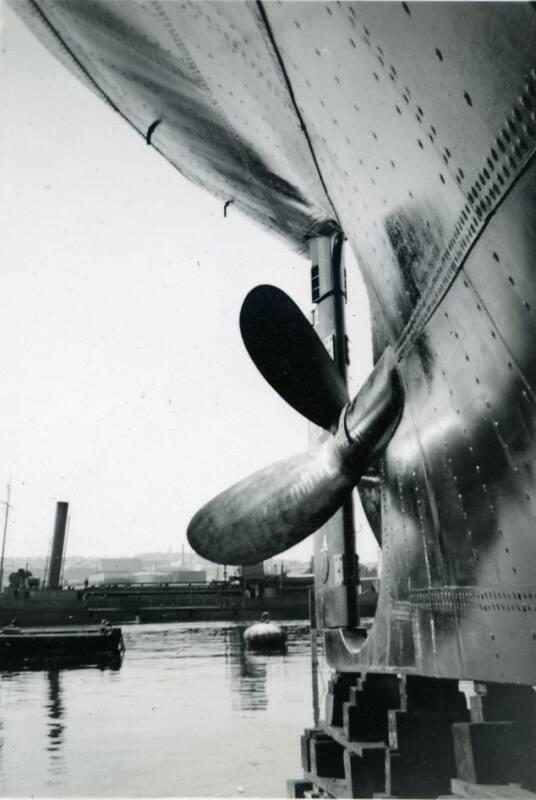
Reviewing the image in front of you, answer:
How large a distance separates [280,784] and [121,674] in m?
12.3

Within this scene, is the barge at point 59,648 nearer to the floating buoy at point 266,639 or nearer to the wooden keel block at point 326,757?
the floating buoy at point 266,639

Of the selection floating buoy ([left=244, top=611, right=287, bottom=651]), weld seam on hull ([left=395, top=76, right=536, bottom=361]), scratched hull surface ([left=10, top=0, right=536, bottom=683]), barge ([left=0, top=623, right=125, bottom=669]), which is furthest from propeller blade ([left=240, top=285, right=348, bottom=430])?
floating buoy ([left=244, top=611, right=287, bottom=651])

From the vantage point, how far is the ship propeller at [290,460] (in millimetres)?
3947

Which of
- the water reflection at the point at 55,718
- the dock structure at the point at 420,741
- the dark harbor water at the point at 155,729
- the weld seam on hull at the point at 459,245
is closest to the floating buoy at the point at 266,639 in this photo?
the dark harbor water at the point at 155,729

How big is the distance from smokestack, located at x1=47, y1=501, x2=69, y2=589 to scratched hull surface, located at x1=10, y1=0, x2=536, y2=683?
43268 millimetres

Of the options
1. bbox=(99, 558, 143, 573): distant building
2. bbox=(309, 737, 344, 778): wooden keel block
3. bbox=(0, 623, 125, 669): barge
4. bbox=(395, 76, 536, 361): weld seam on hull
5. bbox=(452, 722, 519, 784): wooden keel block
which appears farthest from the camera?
bbox=(99, 558, 143, 573): distant building

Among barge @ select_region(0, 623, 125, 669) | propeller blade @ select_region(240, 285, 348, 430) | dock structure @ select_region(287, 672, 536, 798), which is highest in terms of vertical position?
propeller blade @ select_region(240, 285, 348, 430)

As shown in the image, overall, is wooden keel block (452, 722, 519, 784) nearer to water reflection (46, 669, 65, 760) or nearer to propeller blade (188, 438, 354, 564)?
propeller blade (188, 438, 354, 564)

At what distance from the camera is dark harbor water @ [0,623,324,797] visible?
23.0ft

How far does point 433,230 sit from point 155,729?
9579mm

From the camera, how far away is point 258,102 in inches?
166

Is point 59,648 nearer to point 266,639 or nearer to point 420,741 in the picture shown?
point 266,639

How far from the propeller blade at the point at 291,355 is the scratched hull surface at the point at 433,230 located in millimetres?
526

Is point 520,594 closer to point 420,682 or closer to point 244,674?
point 420,682
